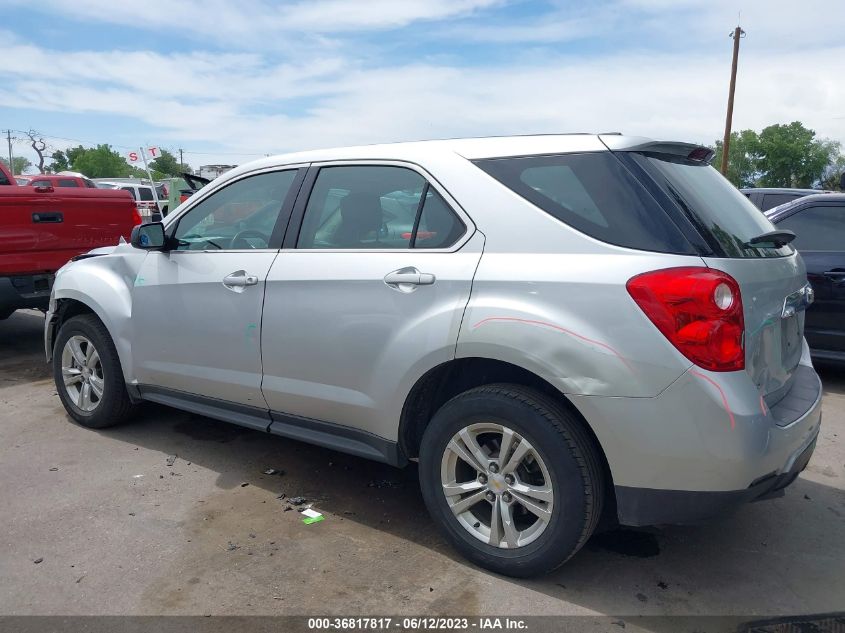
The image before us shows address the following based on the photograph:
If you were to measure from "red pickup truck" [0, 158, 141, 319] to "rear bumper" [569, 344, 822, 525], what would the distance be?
→ 584 cm

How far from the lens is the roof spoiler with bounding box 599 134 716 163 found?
289 cm

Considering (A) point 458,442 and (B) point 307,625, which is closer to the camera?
(B) point 307,625

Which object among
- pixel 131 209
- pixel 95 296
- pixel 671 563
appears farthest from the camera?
pixel 131 209

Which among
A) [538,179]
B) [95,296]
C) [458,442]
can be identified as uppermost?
[538,179]

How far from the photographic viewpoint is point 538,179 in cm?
300

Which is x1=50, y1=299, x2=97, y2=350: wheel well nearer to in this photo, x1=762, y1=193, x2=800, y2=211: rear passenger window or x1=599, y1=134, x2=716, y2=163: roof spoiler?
x1=599, y1=134, x2=716, y2=163: roof spoiler

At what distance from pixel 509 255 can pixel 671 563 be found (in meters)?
1.58

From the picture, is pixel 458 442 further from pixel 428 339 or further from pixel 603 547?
pixel 603 547

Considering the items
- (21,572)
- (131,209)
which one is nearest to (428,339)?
(21,572)

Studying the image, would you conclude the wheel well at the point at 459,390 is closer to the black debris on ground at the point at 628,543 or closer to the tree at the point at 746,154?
the black debris on ground at the point at 628,543

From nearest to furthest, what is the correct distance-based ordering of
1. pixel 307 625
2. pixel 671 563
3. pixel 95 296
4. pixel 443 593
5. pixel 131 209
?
pixel 307 625 → pixel 443 593 → pixel 671 563 → pixel 95 296 → pixel 131 209

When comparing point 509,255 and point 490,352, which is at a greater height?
point 509,255

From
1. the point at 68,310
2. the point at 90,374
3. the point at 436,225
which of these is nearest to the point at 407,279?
the point at 436,225

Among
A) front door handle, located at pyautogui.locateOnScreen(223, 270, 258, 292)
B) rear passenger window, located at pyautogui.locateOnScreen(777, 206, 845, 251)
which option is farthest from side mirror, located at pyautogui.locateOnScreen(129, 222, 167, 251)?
rear passenger window, located at pyautogui.locateOnScreen(777, 206, 845, 251)
